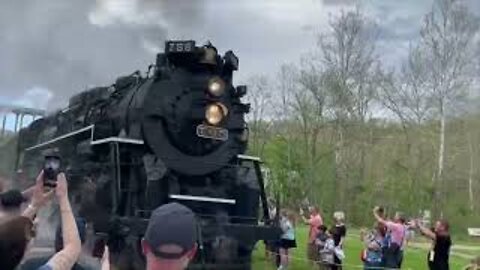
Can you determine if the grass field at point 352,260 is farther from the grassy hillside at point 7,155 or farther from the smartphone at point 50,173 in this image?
the smartphone at point 50,173

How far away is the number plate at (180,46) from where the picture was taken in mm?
10570

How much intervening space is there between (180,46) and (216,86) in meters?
0.75

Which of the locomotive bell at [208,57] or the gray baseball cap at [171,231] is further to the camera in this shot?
the locomotive bell at [208,57]

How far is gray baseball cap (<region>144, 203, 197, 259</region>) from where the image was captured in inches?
98.9

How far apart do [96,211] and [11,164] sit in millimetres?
9221

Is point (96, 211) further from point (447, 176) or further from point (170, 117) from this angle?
point (447, 176)

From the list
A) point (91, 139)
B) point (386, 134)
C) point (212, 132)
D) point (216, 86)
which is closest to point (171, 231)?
point (212, 132)

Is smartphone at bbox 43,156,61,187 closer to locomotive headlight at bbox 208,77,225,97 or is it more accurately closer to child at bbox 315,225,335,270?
locomotive headlight at bbox 208,77,225,97

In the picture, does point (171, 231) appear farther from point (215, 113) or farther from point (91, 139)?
point (91, 139)

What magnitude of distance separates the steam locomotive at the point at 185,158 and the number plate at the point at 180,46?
14 mm

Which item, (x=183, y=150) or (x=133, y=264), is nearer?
(x=133, y=264)

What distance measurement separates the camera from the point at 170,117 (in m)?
10.5

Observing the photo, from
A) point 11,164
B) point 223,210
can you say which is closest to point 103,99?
point 223,210

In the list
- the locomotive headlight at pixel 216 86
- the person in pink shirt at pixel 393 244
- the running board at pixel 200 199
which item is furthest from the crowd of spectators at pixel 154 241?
the person in pink shirt at pixel 393 244
